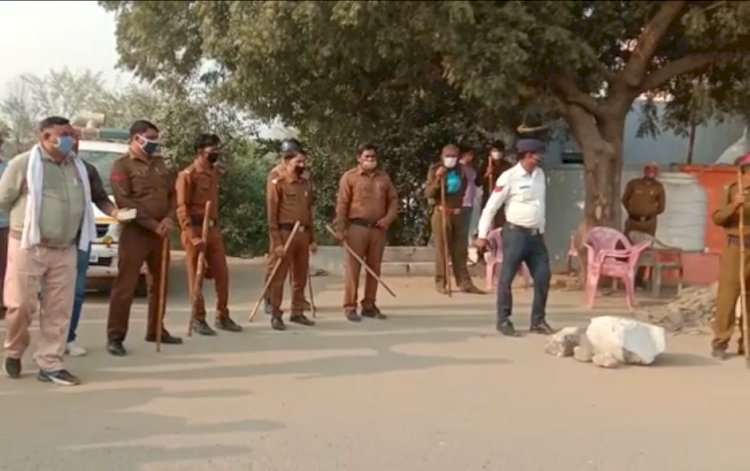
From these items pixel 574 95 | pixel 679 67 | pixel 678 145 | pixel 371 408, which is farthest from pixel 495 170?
pixel 371 408

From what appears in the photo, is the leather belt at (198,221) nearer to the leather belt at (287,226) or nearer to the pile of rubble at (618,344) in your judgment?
the leather belt at (287,226)

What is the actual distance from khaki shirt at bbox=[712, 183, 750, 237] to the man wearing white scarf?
506cm

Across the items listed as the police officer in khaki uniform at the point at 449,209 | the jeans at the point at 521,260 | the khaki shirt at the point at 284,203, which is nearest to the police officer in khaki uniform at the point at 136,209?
the khaki shirt at the point at 284,203

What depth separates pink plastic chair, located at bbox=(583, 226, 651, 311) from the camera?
40.0 feet

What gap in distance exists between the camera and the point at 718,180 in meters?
15.7

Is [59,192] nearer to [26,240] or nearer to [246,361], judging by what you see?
[26,240]

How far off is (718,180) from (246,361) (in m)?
9.35

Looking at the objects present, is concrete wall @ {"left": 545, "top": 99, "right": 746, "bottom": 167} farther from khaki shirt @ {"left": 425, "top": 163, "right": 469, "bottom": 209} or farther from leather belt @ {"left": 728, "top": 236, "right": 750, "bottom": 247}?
leather belt @ {"left": 728, "top": 236, "right": 750, "bottom": 247}

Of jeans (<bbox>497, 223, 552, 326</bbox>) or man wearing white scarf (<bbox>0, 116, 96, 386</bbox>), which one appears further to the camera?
jeans (<bbox>497, 223, 552, 326</bbox>)

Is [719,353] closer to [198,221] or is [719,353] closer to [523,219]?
→ [523,219]

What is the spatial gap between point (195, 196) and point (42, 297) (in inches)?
88.9

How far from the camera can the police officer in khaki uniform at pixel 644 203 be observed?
46.7ft

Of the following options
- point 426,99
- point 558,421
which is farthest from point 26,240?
point 426,99

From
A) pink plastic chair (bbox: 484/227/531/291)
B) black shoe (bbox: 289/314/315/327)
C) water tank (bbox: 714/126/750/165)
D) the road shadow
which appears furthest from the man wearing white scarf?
water tank (bbox: 714/126/750/165)
